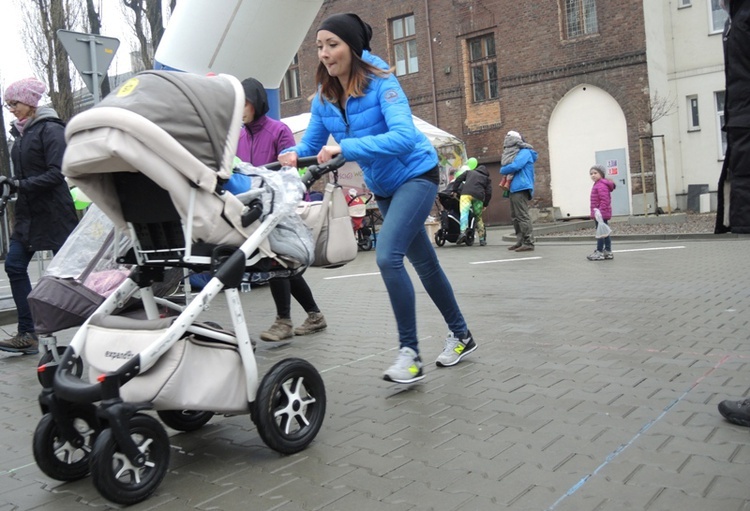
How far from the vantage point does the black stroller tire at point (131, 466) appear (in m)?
2.86

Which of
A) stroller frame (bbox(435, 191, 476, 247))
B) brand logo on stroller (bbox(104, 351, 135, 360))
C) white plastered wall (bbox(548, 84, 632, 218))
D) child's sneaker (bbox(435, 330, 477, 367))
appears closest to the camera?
brand logo on stroller (bbox(104, 351, 135, 360))

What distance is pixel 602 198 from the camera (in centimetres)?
1251

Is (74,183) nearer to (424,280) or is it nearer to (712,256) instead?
(424,280)

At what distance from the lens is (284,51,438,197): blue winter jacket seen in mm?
4133

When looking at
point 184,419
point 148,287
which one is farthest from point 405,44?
point 184,419

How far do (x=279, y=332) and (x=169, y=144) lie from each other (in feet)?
11.4

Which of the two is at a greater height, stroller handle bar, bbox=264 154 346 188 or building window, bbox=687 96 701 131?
building window, bbox=687 96 701 131

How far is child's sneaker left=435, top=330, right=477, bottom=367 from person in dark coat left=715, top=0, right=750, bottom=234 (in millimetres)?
2043

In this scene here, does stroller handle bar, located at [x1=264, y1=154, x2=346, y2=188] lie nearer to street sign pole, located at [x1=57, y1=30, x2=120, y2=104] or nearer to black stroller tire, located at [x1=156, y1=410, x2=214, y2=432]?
black stroller tire, located at [x1=156, y1=410, x2=214, y2=432]

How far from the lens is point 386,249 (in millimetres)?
4410

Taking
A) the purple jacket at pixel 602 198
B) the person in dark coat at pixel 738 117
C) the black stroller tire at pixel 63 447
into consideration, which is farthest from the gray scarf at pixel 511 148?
the black stroller tire at pixel 63 447

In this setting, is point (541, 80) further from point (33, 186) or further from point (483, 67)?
point (33, 186)

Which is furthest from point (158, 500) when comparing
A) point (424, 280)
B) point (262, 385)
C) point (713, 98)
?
point (713, 98)

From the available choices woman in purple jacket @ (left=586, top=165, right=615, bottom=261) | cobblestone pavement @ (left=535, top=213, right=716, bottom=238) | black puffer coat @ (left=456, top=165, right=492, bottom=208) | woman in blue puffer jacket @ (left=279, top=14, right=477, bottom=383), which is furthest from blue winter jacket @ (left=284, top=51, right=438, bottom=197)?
cobblestone pavement @ (left=535, top=213, right=716, bottom=238)
